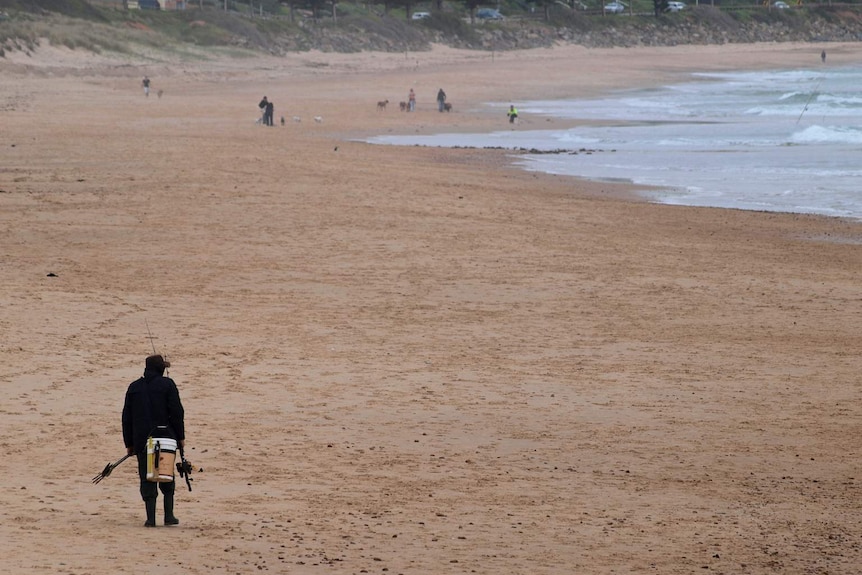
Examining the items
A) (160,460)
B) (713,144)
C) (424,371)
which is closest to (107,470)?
(160,460)

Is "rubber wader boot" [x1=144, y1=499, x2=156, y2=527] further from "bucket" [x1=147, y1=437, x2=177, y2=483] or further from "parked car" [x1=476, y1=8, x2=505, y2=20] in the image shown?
"parked car" [x1=476, y1=8, x2=505, y2=20]

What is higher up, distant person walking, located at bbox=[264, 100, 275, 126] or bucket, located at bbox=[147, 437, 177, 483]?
distant person walking, located at bbox=[264, 100, 275, 126]

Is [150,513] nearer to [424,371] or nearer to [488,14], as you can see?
[424,371]

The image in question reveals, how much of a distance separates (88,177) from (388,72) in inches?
2139

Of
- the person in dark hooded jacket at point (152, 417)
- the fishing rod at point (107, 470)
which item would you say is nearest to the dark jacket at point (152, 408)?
the person in dark hooded jacket at point (152, 417)

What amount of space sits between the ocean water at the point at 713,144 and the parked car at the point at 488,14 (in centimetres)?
4751

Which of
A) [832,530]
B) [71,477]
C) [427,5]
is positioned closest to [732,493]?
[832,530]

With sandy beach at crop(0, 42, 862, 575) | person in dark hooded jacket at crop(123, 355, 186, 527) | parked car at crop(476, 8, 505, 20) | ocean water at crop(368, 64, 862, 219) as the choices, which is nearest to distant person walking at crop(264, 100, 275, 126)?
ocean water at crop(368, 64, 862, 219)

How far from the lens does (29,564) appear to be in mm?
7312

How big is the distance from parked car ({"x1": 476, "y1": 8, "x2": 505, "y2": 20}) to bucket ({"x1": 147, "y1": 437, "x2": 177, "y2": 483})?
110859mm

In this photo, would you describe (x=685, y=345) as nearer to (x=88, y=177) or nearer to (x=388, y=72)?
(x=88, y=177)

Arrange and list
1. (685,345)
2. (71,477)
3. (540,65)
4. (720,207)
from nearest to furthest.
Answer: (71,477), (685,345), (720,207), (540,65)

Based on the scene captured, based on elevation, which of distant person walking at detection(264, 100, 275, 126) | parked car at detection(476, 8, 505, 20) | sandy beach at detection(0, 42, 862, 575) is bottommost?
sandy beach at detection(0, 42, 862, 575)

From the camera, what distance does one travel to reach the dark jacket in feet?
27.3
